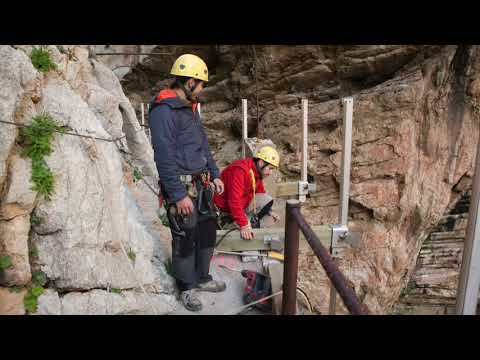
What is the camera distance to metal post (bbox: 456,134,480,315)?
7.51 ft

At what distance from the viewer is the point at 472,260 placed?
7.57 ft

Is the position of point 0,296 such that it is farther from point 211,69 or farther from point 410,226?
point 211,69

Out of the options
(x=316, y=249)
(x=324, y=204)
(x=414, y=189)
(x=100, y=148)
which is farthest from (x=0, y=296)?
(x=414, y=189)

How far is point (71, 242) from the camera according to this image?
2.64 m

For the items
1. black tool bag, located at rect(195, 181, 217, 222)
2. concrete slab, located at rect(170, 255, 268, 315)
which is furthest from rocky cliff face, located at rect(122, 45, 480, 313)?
black tool bag, located at rect(195, 181, 217, 222)

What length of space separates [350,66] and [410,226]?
4.87 meters

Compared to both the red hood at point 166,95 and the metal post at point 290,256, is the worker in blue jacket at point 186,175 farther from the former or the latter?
the metal post at point 290,256

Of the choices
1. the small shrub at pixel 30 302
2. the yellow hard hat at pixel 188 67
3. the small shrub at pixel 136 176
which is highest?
the yellow hard hat at pixel 188 67

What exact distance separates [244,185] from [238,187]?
22cm

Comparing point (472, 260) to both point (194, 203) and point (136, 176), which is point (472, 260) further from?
point (136, 176)

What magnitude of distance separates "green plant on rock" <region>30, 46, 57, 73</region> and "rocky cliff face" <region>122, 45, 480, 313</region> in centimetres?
693

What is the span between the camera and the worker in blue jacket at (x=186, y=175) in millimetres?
2662

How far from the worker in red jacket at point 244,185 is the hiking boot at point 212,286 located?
0.64m

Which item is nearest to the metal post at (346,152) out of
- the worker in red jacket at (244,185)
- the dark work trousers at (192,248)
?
the worker in red jacket at (244,185)
